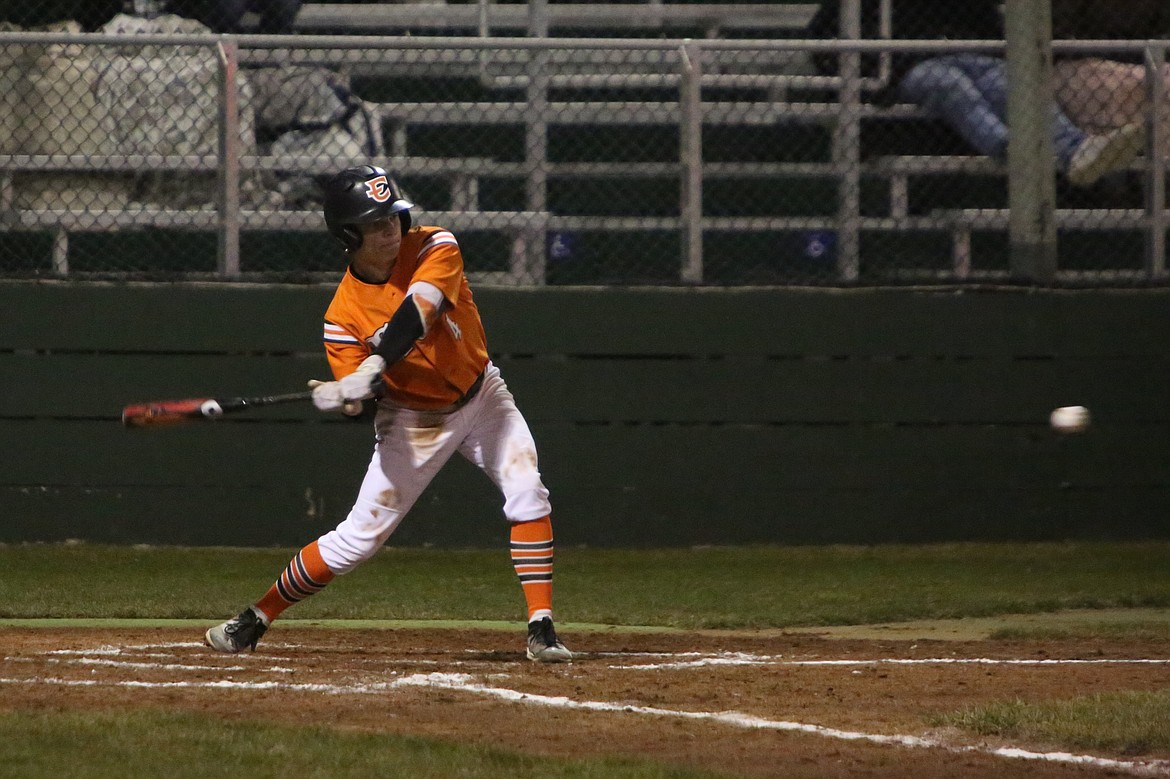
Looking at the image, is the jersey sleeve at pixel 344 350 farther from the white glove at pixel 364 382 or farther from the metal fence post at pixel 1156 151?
the metal fence post at pixel 1156 151

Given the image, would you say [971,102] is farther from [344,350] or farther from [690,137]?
[344,350]

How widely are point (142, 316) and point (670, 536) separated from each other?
3210mm

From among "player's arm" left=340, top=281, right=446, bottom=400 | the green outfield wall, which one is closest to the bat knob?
"player's arm" left=340, top=281, right=446, bottom=400

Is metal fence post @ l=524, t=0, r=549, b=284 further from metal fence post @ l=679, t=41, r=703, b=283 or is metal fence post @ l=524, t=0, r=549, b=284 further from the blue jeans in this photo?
the blue jeans

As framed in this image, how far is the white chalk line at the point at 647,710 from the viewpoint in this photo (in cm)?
451

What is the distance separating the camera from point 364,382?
5707 mm

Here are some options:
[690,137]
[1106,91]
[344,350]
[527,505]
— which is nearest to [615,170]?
[690,137]

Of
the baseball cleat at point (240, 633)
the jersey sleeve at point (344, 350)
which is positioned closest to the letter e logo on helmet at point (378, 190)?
the jersey sleeve at point (344, 350)

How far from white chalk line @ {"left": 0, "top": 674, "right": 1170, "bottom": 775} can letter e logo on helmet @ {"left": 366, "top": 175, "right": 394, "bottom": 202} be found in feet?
5.34

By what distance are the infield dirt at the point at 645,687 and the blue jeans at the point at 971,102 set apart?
159 inches

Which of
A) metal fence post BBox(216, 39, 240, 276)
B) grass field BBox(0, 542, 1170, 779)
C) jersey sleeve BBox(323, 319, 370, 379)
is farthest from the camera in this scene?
metal fence post BBox(216, 39, 240, 276)

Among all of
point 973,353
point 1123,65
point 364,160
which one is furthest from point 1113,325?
point 364,160

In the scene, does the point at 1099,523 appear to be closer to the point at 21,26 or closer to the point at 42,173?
the point at 42,173

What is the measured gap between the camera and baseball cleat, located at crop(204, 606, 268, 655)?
621 cm
